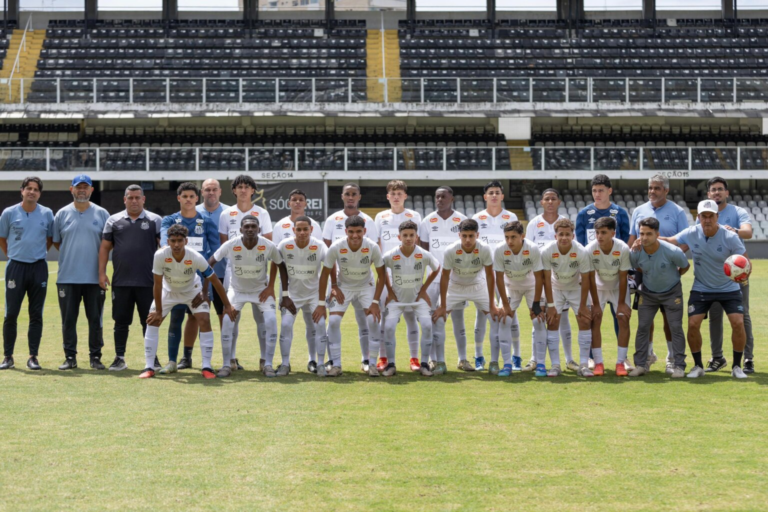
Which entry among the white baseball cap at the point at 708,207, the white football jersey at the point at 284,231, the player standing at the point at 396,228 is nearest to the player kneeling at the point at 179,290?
the white football jersey at the point at 284,231

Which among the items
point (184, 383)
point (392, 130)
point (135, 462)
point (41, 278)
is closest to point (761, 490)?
point (135, 462)

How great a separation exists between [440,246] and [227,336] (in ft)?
8.77

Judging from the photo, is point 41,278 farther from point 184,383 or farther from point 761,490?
point 761,490

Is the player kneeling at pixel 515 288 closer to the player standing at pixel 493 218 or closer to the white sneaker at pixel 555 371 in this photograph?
the white sneaker at pixel 555 371

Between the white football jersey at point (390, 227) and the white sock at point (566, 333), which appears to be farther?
the white football jersey at point (390, 227)

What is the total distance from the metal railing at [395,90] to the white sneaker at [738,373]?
24255 millimetres

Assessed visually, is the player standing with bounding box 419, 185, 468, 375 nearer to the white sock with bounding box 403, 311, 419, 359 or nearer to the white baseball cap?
the white sock with bounding box 403, 311, 419, 359

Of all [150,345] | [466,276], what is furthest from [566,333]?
[150,345]

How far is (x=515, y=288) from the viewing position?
916 centimetres

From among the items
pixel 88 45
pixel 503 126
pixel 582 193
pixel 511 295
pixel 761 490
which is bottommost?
pixel 761 490

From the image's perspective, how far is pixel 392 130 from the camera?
35.1 metres

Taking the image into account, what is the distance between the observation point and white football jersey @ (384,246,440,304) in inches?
354

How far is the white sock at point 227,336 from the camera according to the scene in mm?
8711

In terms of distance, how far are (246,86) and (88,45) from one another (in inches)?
405
